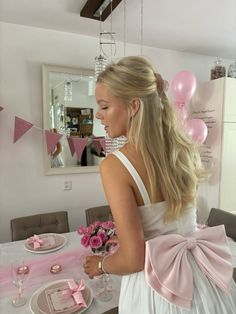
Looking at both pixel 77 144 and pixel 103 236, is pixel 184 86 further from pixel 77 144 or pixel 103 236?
pixel 103 236

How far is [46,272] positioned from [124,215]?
0.88 m

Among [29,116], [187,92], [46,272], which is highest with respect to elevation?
[187,92]

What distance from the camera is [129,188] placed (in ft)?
2.28

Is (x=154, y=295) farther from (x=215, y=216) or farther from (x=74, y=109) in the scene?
(x=74, y=109)

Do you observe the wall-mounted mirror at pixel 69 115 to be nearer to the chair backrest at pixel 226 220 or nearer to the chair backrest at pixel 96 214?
the chair backrest at pixel 96 214

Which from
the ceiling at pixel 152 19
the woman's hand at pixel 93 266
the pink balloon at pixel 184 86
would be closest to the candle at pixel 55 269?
the woman's hand at pixel 93 266

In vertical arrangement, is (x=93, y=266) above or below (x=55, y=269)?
above

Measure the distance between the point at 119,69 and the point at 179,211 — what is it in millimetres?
476

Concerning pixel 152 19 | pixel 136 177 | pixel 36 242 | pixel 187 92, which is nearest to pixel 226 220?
pixel 187 92

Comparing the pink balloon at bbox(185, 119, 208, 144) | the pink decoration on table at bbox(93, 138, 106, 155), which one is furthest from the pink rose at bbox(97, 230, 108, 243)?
the pink balloon at bbox(185, 119, 208, 144)

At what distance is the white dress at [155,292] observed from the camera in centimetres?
71

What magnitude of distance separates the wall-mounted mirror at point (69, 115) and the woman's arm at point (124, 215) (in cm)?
162

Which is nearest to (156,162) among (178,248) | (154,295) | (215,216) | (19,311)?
(178,248)

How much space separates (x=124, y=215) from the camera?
0.68 m
